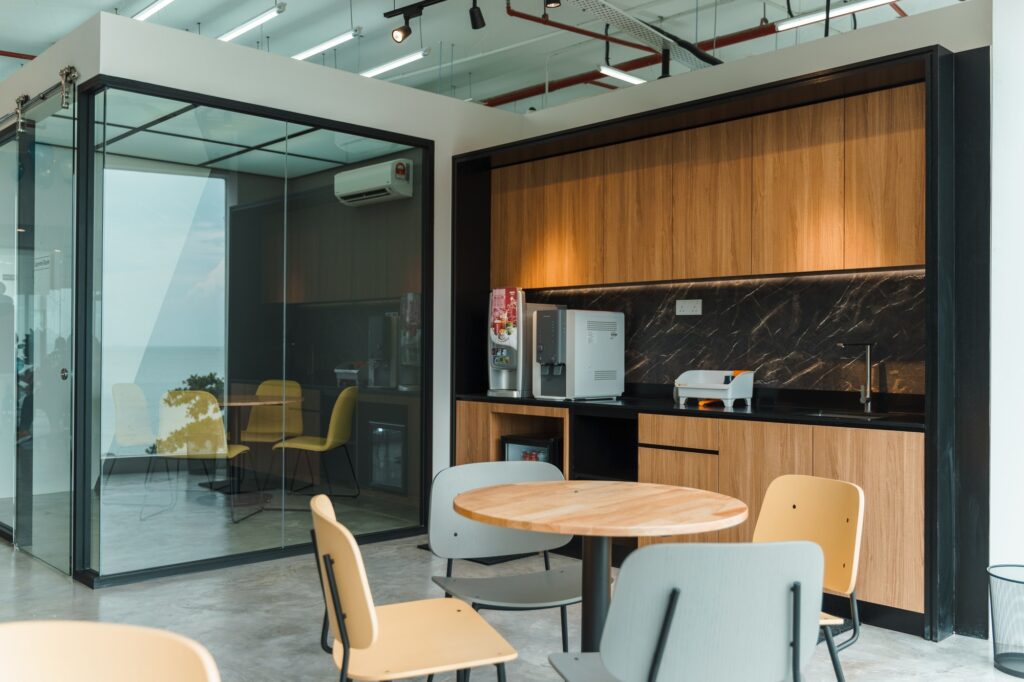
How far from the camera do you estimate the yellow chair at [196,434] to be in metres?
4.69

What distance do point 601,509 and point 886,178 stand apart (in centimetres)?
247

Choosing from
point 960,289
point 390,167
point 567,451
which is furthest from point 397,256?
point 960,289

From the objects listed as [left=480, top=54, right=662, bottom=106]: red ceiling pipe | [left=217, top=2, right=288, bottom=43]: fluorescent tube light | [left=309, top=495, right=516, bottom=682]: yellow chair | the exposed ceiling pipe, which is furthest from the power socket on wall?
[left=217, top=2, right=288, bottom=43]: fluorescent tube light

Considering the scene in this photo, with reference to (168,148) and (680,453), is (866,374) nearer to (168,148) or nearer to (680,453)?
(680,453)

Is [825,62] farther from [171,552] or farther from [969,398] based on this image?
[171,552]

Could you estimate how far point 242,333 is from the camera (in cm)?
493

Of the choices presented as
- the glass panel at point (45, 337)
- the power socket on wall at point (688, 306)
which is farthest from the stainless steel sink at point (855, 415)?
the glass panel at point (45, 337)

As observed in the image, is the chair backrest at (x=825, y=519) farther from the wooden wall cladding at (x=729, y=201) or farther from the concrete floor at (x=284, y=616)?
the wooden wall cladding at (x=729, y=201)

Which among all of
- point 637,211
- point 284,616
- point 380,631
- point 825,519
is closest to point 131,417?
point 284,616

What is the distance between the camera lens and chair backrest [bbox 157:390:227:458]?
15.4 ft

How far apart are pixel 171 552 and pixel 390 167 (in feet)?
8.60

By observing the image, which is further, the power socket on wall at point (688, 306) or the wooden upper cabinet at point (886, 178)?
the power socket on wall at point (688, 306)

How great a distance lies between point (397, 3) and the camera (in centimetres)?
686

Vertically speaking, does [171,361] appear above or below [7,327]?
below
